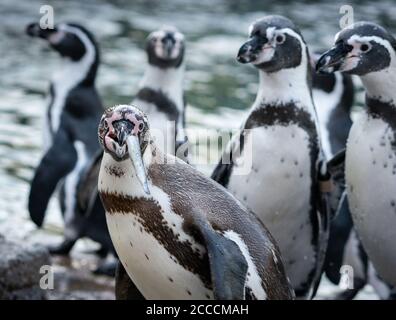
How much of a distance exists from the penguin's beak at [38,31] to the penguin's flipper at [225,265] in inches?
159

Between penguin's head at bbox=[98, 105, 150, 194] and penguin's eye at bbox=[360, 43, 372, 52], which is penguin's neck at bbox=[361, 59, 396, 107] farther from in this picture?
penguin's head at bbox=[98, 105, 150, 194]

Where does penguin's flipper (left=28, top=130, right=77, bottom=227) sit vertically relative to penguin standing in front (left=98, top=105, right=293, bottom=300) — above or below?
below

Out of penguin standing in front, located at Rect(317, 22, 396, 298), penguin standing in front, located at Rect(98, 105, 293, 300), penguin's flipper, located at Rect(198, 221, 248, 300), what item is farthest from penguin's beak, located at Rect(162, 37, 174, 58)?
penguin's flipper, located at Rect(198, 221, 248, 300)

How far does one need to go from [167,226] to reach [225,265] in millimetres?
238

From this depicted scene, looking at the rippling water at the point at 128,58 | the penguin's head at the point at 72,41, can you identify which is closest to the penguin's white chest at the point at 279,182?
the rippling water at the point at 128,58

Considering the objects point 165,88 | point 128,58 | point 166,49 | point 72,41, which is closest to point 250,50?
point 165,88

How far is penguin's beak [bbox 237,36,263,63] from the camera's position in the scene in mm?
4543

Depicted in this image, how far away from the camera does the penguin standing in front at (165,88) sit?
19.2 ft

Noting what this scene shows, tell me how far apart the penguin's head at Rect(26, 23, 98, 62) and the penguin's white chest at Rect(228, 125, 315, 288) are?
2562 mm

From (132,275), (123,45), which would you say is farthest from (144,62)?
(132,275)

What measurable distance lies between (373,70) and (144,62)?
22.7ft

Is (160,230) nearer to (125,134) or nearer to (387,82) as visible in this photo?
(125,134)

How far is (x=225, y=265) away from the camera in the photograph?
315 cm

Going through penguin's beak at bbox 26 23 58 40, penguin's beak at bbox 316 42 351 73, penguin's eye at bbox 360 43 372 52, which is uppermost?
penguin's eye at bbox 360 43 372 52
